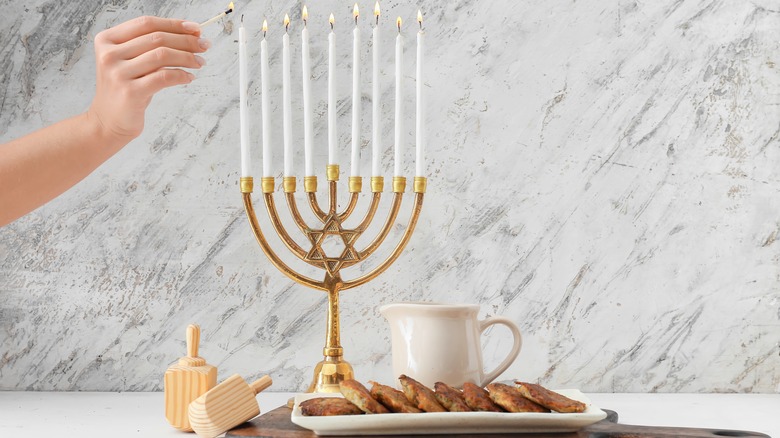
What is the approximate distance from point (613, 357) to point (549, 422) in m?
0.54

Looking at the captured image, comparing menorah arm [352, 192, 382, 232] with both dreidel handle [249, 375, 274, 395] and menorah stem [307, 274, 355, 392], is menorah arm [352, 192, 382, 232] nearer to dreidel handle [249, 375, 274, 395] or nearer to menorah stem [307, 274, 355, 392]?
menorah stem [307, 274, 355, 392]

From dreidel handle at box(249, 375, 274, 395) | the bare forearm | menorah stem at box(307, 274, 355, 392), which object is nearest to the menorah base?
menorah stem at box(307, 274, 355, 392)

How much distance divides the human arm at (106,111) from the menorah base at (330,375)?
1.23 feet

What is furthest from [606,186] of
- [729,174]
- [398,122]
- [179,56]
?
[179,56]

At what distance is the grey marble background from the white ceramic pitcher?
0.35 m

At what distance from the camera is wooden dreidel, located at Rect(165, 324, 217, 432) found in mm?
925

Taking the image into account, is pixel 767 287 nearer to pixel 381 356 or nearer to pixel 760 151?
pixel 760 151

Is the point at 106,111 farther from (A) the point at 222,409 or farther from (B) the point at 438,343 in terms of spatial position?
(B) the point at 438,343

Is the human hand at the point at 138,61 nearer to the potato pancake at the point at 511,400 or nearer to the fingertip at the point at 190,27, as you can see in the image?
the fingertip at the point at 190,27

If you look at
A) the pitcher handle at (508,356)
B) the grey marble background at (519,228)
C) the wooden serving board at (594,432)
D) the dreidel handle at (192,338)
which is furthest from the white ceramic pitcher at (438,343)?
the grey marble background at (519,228)

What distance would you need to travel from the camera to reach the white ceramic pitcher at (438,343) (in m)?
0.92

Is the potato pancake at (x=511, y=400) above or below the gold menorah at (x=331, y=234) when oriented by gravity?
below

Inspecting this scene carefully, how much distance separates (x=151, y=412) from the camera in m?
1.11

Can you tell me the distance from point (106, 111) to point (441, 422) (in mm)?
492
